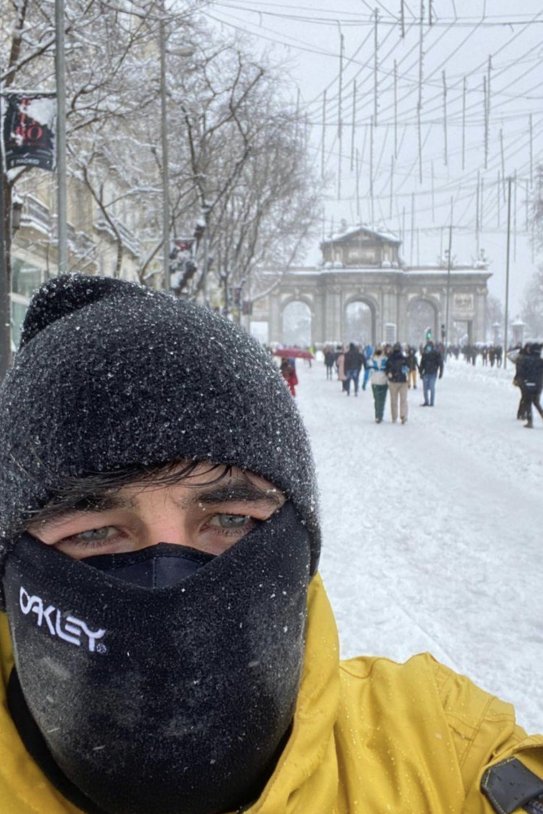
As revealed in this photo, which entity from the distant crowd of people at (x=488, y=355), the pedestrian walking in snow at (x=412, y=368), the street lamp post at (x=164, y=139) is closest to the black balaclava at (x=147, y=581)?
the street lamp post at (x=164, y=139)

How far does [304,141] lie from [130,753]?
27.9 m

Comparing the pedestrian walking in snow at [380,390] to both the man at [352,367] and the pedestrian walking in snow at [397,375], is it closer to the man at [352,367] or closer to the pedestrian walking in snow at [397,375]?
the pedestrian walking in snow at [397,375]

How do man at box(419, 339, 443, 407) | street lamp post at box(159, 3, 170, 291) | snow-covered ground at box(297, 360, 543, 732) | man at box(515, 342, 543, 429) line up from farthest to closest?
man at box(419, 339, 443, 407)
man at box(515, 342, 543, 429)
street lamp post at box(159, 3, 170, 291)
snow-covered ground at box(297, 360, 543, 732)

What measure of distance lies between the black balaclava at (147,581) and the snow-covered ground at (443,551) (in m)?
2.43

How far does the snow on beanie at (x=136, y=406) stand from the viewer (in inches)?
49.4

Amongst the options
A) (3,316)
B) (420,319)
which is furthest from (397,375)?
(420,319)

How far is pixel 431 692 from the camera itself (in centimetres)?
138

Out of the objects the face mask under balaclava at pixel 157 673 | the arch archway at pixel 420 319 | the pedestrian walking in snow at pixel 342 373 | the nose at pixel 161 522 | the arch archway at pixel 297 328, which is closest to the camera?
the face mask under balaclava at pixel 157 673

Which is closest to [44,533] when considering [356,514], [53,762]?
[53,762]

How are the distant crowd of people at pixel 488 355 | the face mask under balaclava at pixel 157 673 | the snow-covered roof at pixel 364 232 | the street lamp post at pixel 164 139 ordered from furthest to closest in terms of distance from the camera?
the snow-covered roof at pixel 364 232
the distant crowd of people at pixel 488 355
the street lamp post at pixel 164 139
the face mask under balaclava at pixel 157 673

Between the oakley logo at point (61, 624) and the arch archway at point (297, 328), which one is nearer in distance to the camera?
the oakley logo at point (61, 624)

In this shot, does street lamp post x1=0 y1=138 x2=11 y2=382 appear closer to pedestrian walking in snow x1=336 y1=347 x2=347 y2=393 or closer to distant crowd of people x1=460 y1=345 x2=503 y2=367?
pedestrian walking in snow x1=336 y1=347 x2=347 y2=393

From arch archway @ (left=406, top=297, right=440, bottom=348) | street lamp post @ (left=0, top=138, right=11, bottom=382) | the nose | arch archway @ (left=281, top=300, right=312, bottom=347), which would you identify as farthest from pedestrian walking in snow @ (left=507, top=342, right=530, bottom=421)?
arch archway @ (left=281, top=300, right=312, bottom=347)

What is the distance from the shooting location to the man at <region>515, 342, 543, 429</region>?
47.4 ft
